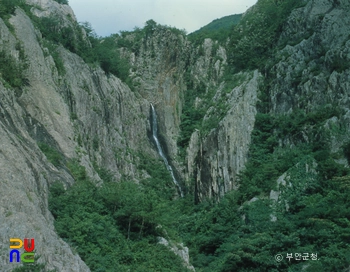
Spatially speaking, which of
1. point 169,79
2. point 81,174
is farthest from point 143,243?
point 169,79

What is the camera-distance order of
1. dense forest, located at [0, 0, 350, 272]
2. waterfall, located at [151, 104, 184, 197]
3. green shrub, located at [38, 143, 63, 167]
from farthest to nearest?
waterfall, located at [151, 104, 184, 197], green shrub, located at [38, 143, 63, 167], dense forest, located at [0, 0, 350, 272]

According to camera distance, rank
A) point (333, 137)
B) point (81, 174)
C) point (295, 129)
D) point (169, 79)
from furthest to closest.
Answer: point (169, 79)
point (295, 129)
point (333, 137)
point (81, 174)

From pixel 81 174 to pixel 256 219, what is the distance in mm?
12759

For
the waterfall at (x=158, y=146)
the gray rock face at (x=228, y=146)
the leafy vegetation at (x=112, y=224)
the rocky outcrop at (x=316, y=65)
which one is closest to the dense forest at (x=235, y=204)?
the leafy vegetation at (x=112, y=224)

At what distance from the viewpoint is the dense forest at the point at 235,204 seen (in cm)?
2438

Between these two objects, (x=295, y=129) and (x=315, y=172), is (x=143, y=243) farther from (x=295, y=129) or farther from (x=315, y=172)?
(x=295, y=129)

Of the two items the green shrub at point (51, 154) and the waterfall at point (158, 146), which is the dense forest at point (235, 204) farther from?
the waterfall at point (158, 146)

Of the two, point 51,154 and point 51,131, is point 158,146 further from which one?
point 51,154

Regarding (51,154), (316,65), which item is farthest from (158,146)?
(51,154)

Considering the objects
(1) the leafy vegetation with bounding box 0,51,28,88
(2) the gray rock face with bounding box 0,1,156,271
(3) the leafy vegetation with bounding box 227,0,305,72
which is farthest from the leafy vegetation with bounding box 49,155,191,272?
(3) the leafy vegetation with bounding box 227,0,305,72

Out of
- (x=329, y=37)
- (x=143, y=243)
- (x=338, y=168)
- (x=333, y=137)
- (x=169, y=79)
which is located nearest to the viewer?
(x=143, y=243)

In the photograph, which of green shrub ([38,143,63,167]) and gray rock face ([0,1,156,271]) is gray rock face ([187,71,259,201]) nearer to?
gray rock face ([0,1,156,271])

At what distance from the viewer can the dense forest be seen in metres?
24.4

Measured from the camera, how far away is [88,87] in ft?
144
